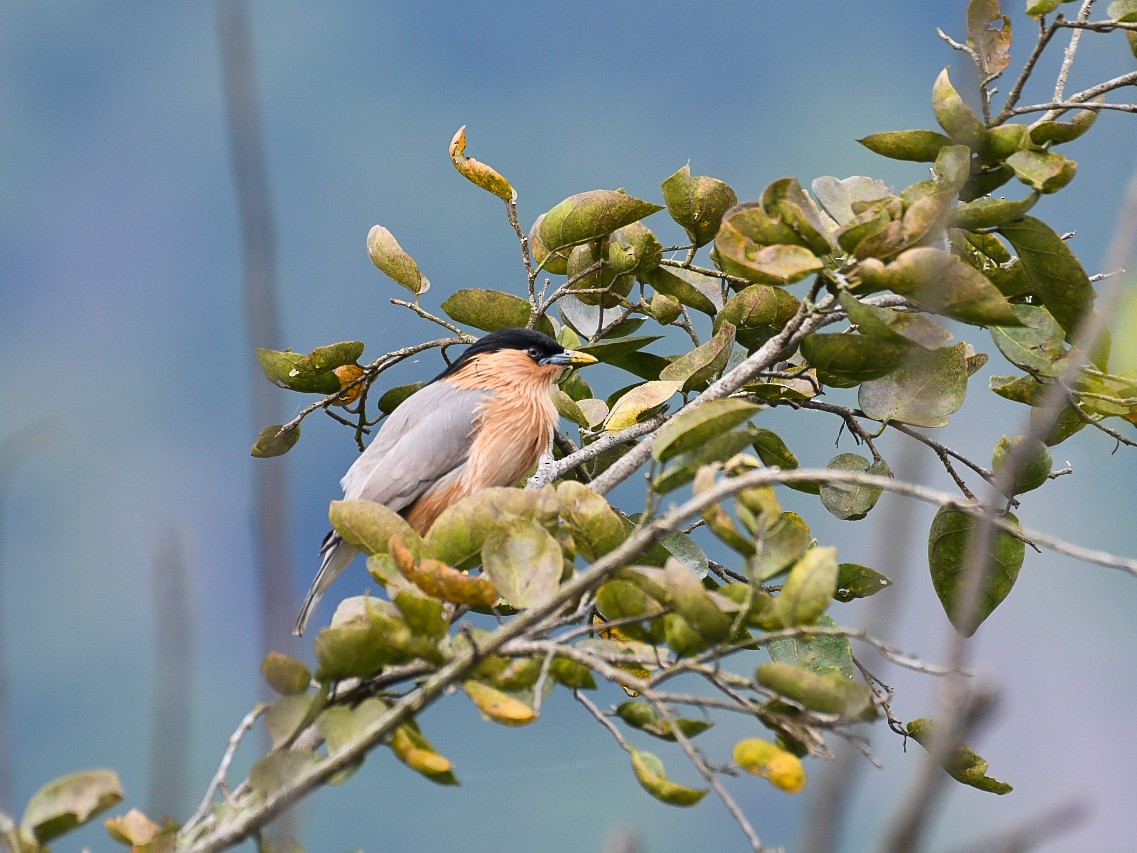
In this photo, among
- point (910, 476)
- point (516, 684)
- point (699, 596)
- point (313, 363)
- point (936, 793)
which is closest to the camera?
point (936, 793)

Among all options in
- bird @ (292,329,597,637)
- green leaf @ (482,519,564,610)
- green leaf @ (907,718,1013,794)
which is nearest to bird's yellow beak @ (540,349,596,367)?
bird @ (292,329,597,637)

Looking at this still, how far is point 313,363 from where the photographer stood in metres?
3.06

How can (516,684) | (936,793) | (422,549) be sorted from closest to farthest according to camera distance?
(936,793) < (516,684) < (422,549)

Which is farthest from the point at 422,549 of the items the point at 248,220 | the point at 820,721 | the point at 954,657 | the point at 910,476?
the point at 954,657

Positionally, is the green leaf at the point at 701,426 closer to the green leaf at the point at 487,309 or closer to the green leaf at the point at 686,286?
the green leaf at the point at 686,286

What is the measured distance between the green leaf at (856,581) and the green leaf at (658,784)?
0.94m

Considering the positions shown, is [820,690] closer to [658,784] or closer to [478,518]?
[658,784]

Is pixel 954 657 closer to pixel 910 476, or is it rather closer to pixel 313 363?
pixel 910 476

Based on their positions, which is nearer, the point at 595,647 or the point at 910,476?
the point at 910,476

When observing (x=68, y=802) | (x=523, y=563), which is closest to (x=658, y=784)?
(x=523, y=563)

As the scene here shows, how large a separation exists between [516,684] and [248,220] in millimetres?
800

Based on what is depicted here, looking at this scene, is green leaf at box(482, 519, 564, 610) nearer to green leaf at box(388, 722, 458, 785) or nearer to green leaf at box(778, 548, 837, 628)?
green leaf at box(388, 722, 458, 785)

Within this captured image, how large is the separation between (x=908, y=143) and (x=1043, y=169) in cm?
24

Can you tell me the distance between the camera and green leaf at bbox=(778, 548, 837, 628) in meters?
1.60
